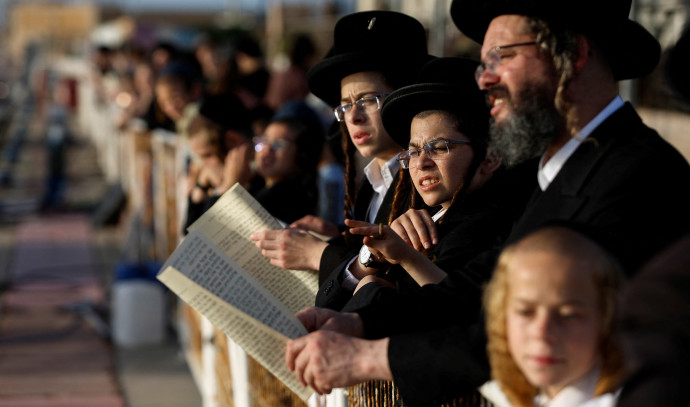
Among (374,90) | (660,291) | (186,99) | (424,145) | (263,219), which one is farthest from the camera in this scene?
(186,99)

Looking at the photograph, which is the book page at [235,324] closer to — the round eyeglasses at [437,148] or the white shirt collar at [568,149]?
the white shirt collar at [568,149]

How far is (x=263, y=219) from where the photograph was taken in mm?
3320

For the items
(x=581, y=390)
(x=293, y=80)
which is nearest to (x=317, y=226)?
(x=581, y=390)

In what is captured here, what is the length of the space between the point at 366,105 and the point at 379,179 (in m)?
0.25

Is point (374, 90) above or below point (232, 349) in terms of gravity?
above

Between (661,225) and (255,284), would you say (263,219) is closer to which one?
(255,284)

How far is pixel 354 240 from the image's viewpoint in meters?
3.39

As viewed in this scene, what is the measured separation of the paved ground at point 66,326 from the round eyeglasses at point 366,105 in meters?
3.64

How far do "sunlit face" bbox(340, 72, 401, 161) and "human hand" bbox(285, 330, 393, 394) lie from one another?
1255mm

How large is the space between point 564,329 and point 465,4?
1191mm

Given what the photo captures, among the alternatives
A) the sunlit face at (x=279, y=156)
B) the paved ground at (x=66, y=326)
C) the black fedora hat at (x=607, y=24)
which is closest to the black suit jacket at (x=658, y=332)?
the black fedora hat at (x=607, y=24)

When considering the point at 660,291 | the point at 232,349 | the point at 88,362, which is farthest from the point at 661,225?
the point at 88,362

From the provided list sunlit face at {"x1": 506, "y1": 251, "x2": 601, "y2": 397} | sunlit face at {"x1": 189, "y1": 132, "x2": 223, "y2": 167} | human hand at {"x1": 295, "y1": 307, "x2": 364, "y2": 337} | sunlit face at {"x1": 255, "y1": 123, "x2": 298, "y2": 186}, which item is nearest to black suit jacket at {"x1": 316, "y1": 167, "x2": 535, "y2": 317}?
human hand at {"x1": 295, "y1": 307, "x2": 364, "y2": 337}

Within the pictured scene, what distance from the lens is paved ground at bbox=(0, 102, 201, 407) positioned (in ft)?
22.8
